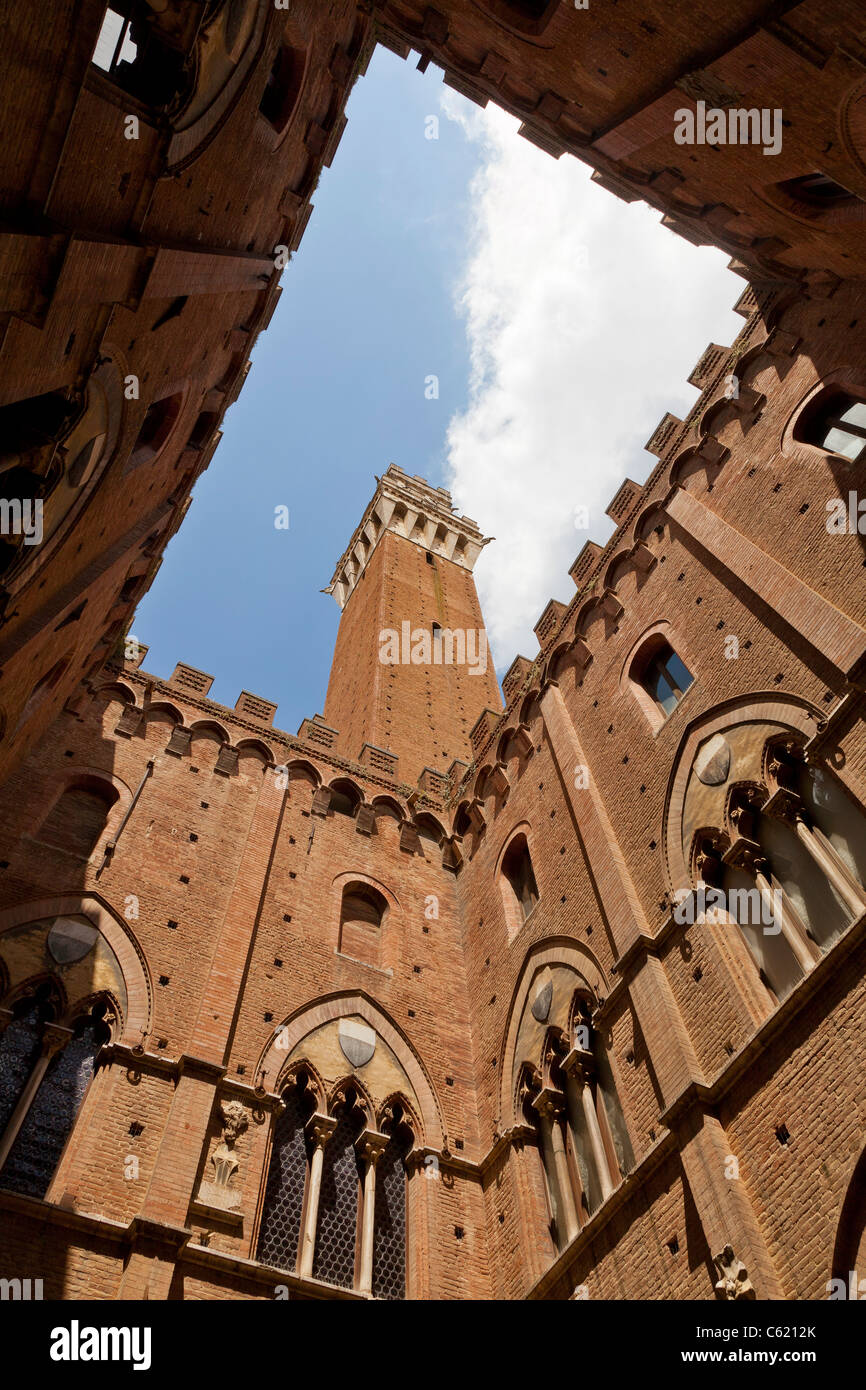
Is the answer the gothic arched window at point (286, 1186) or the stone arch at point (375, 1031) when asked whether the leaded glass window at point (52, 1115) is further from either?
the gothic arched window at point (286, 1186)

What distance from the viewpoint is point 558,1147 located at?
11164 millimetres

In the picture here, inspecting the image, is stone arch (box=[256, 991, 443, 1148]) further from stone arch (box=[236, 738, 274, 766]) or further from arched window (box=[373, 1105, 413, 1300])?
stone arch (box=[236, 738, 274, 766])

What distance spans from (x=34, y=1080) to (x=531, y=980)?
20.4 feet

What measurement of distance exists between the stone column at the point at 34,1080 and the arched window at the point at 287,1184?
8.89ft

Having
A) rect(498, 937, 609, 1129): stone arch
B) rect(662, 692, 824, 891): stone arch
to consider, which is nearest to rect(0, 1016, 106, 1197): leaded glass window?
rect(498, 937, 609, 1129): stone arch

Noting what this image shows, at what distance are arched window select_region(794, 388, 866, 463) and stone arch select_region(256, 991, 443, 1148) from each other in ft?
30.1

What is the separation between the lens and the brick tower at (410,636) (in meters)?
26.1

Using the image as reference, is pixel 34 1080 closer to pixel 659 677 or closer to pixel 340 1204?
pixel 340 1204

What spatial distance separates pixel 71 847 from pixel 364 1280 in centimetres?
641

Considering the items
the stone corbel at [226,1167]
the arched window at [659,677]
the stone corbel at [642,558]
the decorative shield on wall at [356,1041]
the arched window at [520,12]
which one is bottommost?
the stone corbel at [226,1167]

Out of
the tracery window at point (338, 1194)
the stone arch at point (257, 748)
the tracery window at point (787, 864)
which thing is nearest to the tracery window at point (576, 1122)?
the tracery window at point (338, 1194)

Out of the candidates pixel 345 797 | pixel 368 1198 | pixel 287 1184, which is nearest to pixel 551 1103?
pixel 368 1198

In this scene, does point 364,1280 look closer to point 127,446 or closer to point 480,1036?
point 480,1036

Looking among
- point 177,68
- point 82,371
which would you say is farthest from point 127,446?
point 177,68
